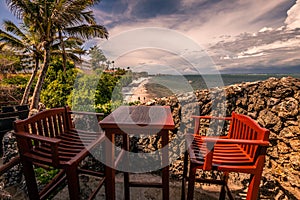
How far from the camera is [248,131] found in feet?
5.48

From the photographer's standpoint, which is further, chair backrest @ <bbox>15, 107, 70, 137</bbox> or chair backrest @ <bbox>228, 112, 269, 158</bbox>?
chair backrest @ <bbox>15, 107, 70, 137</bbox>

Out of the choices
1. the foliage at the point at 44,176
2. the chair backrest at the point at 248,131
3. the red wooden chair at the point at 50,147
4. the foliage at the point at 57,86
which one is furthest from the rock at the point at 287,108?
the foliage at the point at 57,86

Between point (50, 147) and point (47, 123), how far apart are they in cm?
34

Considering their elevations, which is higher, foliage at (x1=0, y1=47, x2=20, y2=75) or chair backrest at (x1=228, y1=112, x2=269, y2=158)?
foliage at (x1=0, y1=47, x2=20, y2=75)

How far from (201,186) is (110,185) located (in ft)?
5.76

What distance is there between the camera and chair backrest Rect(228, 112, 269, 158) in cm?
141

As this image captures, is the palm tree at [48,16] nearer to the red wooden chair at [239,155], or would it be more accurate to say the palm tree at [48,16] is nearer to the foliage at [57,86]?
the foliage at [57,86]

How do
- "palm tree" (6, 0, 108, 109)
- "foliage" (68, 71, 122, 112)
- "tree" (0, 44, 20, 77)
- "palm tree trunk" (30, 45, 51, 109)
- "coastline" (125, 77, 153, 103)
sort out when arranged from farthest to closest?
"tree" (0, 44, 20, 77) → "palm tree trunk" (30, 45, 51, 109) → "palm tree" (6, 0, 108, 109) → "coastline" (125, 77, 153, 103) → "foliage" (68, 71, 122, 112)

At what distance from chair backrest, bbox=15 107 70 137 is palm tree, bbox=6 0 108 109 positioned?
22.2ft

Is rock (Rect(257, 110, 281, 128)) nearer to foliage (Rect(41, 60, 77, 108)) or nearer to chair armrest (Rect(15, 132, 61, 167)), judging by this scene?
chair armrest (Rect(15, 132, 61, 167))

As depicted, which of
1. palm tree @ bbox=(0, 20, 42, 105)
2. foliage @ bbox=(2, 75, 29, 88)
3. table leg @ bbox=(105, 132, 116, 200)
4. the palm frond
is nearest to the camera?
table leg @ bbox=(105, 132, 116, 200)

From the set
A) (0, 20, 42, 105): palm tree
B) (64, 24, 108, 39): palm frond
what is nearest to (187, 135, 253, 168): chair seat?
(64, 24, 108, 39): palm frond

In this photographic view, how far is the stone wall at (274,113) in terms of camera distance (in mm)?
2338

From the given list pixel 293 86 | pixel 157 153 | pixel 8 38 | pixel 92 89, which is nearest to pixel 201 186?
pixel 157 153
